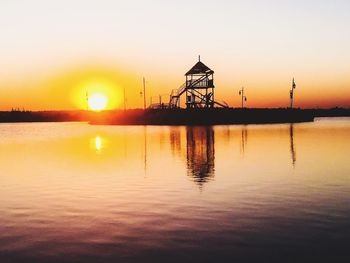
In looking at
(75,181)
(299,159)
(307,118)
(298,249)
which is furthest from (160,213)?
(307,118)

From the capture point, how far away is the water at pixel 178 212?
34.8 feet

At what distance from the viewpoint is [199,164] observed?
94.6 ft

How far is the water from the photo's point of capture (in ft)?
34.8

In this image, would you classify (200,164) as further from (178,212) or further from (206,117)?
(206,117)

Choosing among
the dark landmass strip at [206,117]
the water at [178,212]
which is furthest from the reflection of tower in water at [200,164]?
the dark landmass strip at [206,117]

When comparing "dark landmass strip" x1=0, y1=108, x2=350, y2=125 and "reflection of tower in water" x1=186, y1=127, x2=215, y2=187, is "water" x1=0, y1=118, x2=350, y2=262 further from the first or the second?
"dark landmass strip" x1=0, y1=108, x2=350, y2=125

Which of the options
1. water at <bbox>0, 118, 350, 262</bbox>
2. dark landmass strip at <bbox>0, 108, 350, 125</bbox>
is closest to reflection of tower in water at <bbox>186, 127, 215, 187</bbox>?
water at <bbox>0, 118, 350, 262</bbox>

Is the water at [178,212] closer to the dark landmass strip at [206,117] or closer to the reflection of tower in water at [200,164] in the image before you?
the reflection of tower in water at [200,164]

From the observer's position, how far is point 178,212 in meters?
14.9

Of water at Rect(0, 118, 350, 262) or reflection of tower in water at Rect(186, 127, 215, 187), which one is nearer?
water at Rect(0, 118, 350, 262)

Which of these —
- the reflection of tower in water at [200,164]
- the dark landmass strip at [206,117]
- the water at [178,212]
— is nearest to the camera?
the water at [178,212]

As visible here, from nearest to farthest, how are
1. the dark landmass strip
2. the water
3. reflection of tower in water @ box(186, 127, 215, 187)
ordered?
1. the water
2. reflection of tower in water @ box(186, 127, 215, 187)
3. the dark landmass strip

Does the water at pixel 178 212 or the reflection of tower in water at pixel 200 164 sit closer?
the water at pixel 178 212

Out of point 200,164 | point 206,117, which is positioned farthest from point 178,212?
point 206,117
